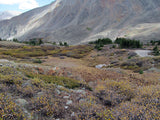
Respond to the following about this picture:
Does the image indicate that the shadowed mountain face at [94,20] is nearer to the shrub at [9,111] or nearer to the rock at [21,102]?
the rock at [21,102]

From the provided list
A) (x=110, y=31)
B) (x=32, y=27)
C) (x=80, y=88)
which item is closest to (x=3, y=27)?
(x=32, y=27)

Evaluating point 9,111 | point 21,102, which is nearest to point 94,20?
point 21,102

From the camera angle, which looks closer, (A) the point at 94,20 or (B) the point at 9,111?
(B) the point at 9,111

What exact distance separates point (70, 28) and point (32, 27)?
4513 cm

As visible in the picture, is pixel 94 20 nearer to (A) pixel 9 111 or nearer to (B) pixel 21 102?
(B) pixel 21 102

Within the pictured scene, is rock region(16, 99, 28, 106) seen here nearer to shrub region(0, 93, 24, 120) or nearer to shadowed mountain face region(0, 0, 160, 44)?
shrub region(0, 93, 24, 120)

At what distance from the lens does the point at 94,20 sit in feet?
330

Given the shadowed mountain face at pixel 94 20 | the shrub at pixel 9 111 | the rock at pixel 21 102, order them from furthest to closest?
the shadowed mountain face at pixel 94 20 → the rock at pixel 21 102 → the shrub at pixel 9 111

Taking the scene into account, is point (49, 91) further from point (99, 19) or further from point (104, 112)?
point (99, 19)

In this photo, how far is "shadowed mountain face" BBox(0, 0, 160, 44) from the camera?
271 feet

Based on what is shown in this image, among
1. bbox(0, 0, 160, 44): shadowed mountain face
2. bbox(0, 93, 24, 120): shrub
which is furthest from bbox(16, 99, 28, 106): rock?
bbox(0, 0, 160, 44): shadowed mountain face

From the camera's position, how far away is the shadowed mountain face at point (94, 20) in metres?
82.6

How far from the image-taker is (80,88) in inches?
223

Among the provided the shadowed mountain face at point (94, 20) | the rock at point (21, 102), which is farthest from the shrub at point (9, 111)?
the shadowed mountain face at point (94, 20)
